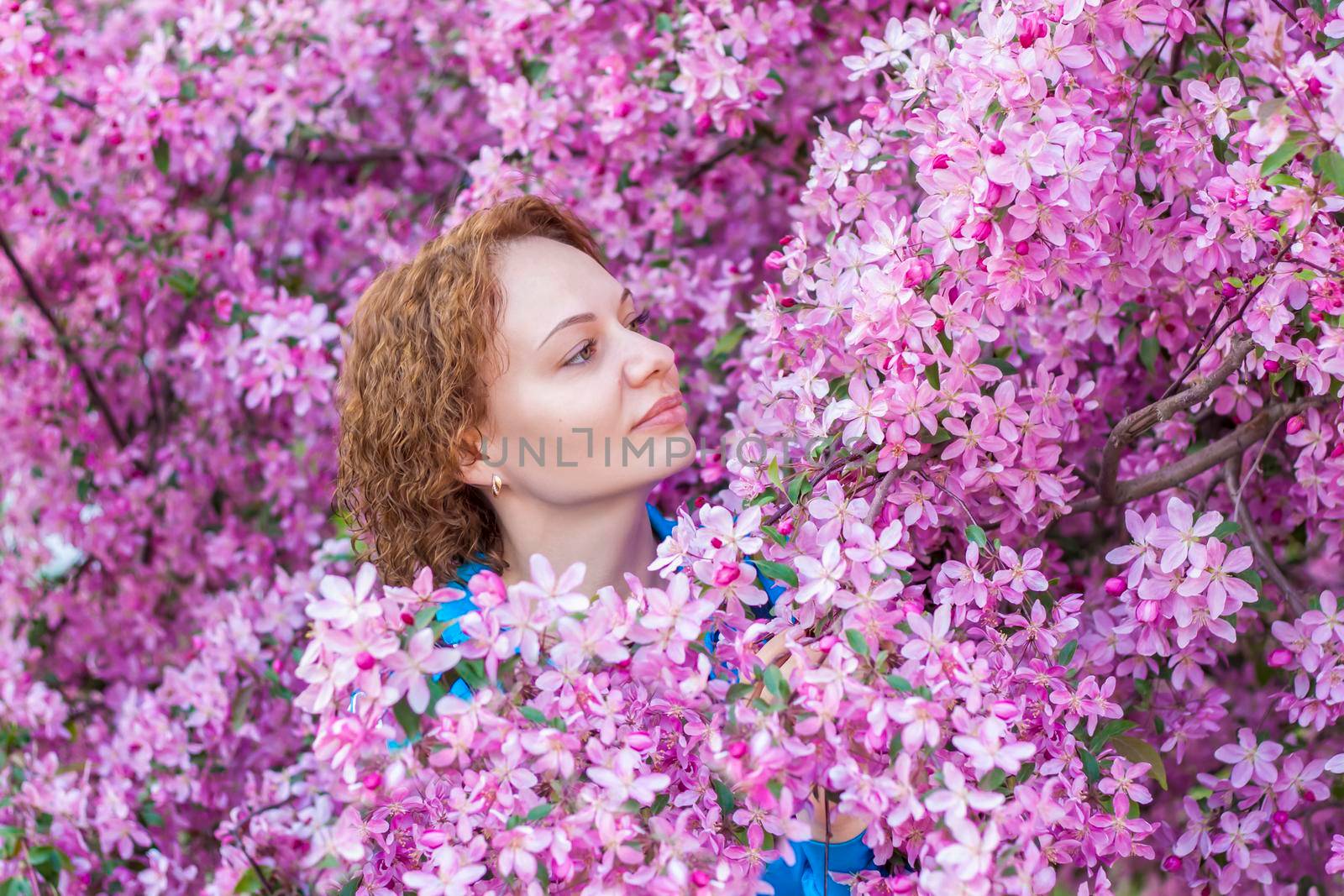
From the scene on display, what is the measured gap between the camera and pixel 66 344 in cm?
300

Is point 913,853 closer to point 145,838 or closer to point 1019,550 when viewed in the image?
point 1019,550

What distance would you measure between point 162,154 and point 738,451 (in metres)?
1.70

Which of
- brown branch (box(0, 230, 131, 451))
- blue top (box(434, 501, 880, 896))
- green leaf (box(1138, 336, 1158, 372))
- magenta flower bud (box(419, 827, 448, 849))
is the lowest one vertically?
magenta flower bud (box(419, 827, 448, 849))

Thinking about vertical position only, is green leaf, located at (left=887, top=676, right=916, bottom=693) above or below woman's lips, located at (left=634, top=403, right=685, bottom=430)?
below

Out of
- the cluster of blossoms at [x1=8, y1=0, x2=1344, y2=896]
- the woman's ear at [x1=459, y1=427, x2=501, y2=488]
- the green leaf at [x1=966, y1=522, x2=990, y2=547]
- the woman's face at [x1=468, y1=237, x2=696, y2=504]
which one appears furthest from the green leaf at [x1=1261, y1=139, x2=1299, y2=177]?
the woman's ear at [x1=459, y1=427, x2=501, y2=488]

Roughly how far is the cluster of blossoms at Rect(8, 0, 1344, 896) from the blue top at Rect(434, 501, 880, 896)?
0.38 ft

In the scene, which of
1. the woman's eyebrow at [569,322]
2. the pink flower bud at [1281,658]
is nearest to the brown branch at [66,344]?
the woman's eyebrow at [569,322]

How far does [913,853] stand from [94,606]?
2.43m

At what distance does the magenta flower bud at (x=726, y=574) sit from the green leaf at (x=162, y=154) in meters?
1.97

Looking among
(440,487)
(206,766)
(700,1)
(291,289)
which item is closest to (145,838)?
(206,766)

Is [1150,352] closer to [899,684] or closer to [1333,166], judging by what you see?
[1333,166]

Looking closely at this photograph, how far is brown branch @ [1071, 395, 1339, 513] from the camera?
1.75 metres

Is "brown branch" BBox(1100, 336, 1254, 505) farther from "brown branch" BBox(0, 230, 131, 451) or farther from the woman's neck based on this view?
"brown branch" BBox(0, 230, 131, 451)

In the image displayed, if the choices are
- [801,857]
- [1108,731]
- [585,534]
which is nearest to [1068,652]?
[1108,731]
